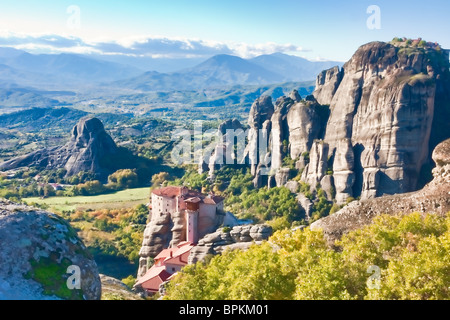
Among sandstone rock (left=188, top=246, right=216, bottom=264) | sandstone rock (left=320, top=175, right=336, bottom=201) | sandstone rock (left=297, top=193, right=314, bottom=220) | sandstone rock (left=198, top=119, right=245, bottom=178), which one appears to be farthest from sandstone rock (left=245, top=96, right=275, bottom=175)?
sandstone rock (left=188, top=246, right=216, bottom=264)

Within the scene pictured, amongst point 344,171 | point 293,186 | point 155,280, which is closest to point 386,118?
point 344,171

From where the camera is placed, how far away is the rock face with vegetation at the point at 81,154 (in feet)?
374

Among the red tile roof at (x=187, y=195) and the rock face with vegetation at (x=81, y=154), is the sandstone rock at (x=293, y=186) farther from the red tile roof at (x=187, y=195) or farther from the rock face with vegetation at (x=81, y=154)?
the rock face with vegetation at (x=81, y=154)

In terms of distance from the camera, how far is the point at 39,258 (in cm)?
1636

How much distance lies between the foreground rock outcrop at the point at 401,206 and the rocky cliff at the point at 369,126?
1289 inches

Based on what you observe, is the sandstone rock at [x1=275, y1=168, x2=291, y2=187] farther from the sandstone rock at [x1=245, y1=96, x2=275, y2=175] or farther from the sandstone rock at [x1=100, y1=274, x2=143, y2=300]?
the sandstone rock at [x1=100, y1=274, x2=143, y2=300]

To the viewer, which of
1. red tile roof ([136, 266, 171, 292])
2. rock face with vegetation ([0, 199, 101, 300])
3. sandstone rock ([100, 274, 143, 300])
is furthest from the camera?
red tile roof ([136, 266, 171, 292])

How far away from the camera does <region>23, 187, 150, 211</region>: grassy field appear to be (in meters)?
84.6

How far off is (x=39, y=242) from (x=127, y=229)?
51341 mm

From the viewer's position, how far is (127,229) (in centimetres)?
6706

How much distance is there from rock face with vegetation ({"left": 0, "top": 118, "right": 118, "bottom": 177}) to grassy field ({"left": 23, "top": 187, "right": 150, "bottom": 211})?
52.6 ft

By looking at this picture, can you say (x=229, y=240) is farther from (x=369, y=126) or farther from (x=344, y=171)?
(x=369, y=126)
